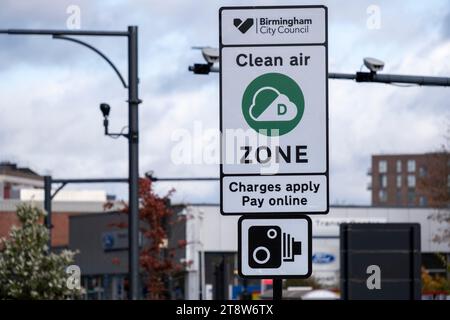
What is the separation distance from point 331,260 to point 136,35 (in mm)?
48163

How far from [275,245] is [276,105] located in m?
0.80

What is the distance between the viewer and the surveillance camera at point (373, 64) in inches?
850

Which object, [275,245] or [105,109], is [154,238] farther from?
[275,245]

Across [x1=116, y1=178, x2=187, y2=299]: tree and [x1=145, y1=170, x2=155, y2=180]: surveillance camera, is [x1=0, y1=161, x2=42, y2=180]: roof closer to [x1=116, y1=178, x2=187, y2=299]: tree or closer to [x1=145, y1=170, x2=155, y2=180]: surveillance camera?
[x1=116, y1=178, x2=187, y2=299]: tree

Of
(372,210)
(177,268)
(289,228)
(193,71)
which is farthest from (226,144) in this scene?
(372,210)

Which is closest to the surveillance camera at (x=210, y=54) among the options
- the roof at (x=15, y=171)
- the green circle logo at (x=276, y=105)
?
the green circle logo at (x=276, y=105)

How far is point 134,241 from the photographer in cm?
2197

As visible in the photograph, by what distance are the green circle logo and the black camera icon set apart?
0.56m

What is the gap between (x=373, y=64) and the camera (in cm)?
2167

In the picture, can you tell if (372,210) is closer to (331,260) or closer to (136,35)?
(331,260)

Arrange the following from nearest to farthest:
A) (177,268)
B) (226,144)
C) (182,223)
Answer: (226,144) → (177,268) → (182,223)

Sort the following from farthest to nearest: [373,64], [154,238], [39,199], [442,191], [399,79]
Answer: [39,199], [442,191], [154,238], [399,79], [373,64]

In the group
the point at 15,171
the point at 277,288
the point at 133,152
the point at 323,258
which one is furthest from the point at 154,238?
the point at 15,171

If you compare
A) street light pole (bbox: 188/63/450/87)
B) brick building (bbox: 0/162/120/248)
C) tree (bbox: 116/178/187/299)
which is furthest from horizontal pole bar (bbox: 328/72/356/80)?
brick building (bbox: 0/162/120/248)
